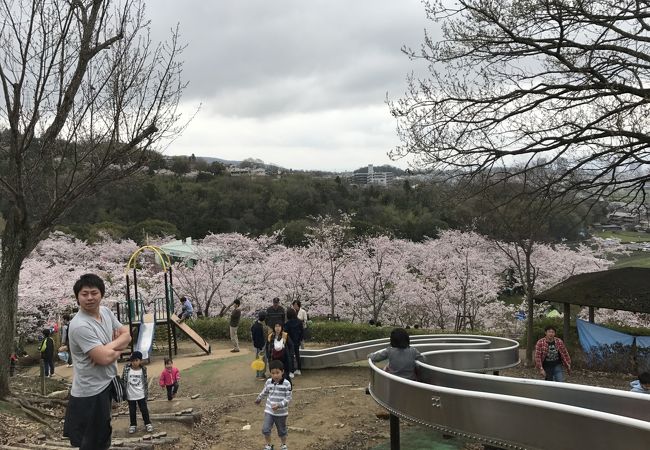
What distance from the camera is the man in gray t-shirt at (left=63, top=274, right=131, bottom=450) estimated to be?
3.68m

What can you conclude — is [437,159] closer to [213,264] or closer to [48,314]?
[213,264]

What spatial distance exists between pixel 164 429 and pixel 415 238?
1506 inches

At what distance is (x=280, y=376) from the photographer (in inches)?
247

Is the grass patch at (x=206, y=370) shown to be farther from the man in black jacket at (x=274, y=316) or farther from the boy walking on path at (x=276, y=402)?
the boy walking on path at (x=276, y=402)

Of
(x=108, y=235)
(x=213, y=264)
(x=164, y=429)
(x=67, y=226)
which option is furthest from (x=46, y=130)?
(x=67, y=226)

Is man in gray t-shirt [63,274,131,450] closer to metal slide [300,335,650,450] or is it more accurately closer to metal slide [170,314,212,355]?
metal slide [300,335,650,450]

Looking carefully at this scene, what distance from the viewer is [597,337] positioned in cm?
1250

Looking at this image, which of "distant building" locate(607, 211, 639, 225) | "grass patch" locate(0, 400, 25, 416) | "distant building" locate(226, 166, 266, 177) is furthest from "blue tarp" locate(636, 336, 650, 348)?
"distant building" locate(226, 166, 266, 177)

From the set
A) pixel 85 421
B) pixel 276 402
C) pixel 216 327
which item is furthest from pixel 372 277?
pixel 85 421

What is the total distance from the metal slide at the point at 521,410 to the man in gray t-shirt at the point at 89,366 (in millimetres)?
3239

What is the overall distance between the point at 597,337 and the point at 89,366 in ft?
40.4

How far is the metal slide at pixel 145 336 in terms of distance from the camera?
48.2 ft

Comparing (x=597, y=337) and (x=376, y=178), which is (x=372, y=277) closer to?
(x=597, y=337)

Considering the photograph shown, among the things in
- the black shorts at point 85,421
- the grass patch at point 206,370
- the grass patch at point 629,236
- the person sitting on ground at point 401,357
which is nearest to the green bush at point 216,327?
the grass patch at point 206,370
